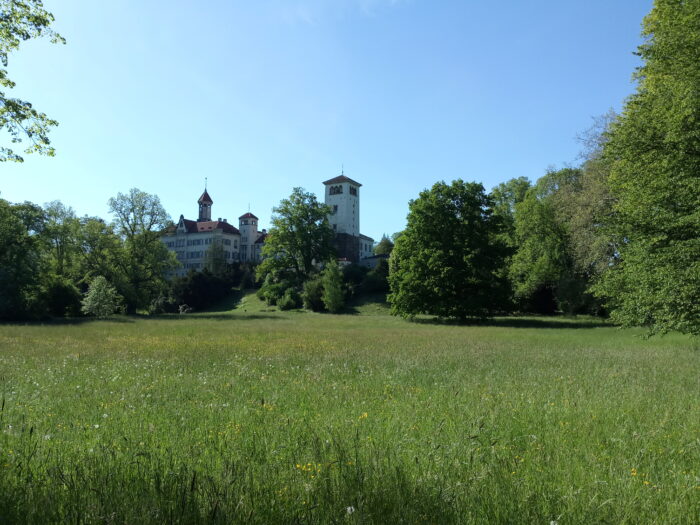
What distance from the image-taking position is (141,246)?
6041 cm

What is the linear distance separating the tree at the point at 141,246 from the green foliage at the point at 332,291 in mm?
21366

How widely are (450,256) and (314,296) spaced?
29.6m

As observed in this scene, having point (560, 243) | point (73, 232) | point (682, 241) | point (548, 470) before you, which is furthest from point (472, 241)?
point (73, 232)

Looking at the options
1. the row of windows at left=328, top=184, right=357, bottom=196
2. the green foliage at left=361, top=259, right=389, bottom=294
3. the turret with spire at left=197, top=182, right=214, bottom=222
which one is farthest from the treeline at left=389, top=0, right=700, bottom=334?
the turret with spire at left=197, top=182, right=214, bottom=222

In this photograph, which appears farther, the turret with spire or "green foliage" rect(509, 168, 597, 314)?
the turret with spire

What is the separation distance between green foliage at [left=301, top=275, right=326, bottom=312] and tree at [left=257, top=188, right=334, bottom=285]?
7.36 meters

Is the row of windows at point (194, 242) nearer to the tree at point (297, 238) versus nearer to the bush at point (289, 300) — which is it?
the tree at point (297, 238)

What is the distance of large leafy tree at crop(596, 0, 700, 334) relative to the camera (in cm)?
1631

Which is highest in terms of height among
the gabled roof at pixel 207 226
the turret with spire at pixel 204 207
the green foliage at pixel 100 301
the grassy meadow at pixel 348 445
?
the turret with spire at pixel 204 207

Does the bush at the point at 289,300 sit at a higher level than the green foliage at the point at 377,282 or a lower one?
lower

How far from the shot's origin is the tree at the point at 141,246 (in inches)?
2318

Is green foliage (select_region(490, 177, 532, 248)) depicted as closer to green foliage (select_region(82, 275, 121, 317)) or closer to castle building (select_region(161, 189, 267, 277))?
green foliage (select_region(82, 275, 121, 317))

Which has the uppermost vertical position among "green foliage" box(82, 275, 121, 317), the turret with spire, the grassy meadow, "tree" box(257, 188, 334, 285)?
the turret with spire

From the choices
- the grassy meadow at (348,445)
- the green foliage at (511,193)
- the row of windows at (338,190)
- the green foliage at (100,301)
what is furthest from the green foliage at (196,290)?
the grassy meadow at (348,445)
